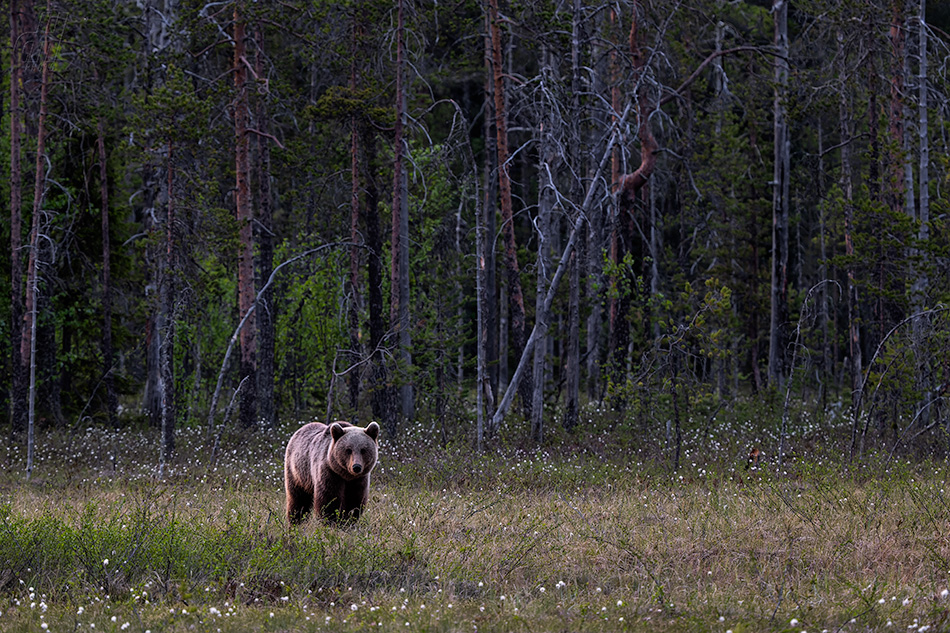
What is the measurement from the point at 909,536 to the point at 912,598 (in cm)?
227

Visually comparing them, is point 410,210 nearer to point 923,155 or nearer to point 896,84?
point 896,84

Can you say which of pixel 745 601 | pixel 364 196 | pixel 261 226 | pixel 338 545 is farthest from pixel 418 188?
pixel 745 601

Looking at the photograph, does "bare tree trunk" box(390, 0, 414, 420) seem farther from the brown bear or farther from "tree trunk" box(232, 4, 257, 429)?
the brown bear

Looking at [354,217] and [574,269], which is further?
[354,217]

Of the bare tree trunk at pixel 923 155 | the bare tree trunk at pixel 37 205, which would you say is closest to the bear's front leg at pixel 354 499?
the bare tree trunk at pixel 37 205

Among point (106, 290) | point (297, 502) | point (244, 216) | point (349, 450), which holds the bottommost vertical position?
point (297, 502)

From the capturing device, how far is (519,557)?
818 centimetres

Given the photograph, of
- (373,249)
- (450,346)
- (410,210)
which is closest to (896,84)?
(450,346)

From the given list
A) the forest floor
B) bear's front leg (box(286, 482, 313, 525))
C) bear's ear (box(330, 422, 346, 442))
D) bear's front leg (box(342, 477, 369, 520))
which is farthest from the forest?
bear's ear (box(330, 422, 346, 442))

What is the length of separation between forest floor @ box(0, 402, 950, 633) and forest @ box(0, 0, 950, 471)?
2344mm

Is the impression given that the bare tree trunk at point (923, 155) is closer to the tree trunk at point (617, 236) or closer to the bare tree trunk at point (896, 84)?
the bare tree trunk at point (896, 84)

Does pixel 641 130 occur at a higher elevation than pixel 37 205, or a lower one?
higher

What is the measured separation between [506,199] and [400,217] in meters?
2.41

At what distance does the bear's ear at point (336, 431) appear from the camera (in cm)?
933
